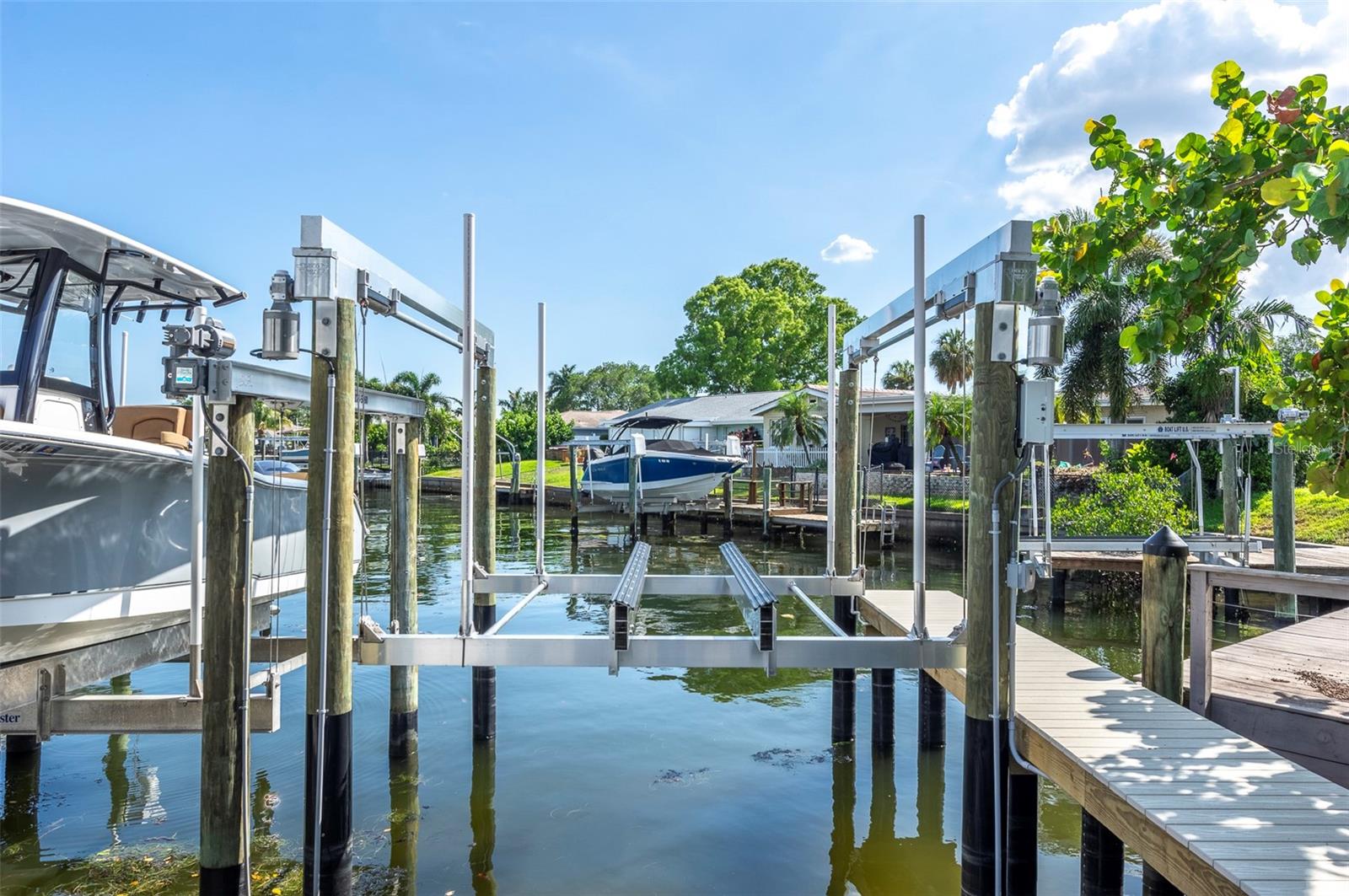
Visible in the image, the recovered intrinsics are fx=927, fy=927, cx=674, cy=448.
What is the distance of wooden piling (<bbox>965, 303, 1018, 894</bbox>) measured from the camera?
480 centimetres

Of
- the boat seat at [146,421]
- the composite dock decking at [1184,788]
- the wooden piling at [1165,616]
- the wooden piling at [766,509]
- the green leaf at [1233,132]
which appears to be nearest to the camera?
the composite dock decking at [1184,788]

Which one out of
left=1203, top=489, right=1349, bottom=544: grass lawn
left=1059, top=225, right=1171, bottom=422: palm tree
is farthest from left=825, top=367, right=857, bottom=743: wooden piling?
left=1059, top=225, right=1171, bottom=422: palm tree

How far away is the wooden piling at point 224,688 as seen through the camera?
191 inches

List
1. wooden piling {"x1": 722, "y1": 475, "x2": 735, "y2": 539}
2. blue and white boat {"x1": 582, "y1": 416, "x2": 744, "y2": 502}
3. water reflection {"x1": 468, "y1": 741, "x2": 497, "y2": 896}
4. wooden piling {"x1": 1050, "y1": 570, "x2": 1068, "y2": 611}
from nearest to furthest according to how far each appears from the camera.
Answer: water reflection {"x1": 468, "y1": 741, "x2": 497, "y2": 896} < wooden piling {"x1": 1050, "y1": 570, "x2": 1068, "y2": 611} < wooden piling {"x1": 722, "y1": 475, "x2": 735, "y2": 539} < blue and white boat {"x1": 582, "y1": 416, "x2": 744, "y2": 502}

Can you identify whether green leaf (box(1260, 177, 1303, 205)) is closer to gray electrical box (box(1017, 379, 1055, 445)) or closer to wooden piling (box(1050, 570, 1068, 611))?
gray electrical box (box(1017, 379, 1055, 445))

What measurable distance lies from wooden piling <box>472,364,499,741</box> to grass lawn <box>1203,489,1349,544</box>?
59.3 ft

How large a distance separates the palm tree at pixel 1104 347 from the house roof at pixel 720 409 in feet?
43.0

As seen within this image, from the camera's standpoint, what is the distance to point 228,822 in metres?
4.88

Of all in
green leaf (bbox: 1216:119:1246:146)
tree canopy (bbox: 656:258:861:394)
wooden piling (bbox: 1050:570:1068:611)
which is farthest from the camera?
tree canopy (bbox: 656:258:861:394)

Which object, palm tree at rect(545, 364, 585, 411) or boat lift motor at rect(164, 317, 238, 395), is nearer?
boat lift motor at rect(164, 317, 238, 395)

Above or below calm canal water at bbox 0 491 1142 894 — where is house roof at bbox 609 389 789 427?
above

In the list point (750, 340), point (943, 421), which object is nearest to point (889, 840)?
point (943, 421)

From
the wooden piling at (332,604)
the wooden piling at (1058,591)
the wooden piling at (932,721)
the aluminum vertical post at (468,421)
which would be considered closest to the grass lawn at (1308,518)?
the wooden piling at (1058,591)

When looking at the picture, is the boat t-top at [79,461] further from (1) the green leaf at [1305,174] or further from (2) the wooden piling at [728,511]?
(2) the wooden piling at [728,511]
